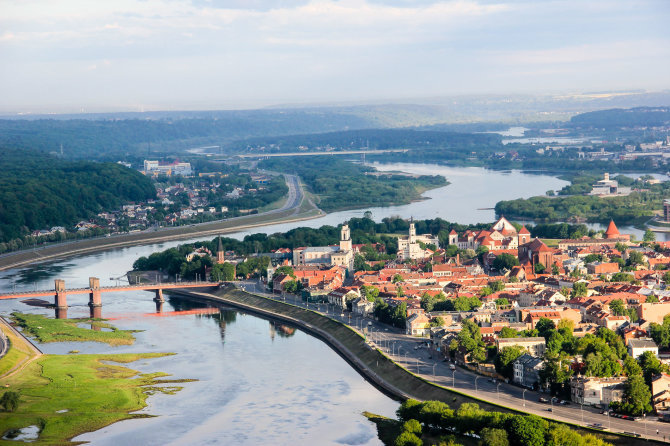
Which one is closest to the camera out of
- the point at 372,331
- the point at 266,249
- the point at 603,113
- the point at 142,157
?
the point at 372,331

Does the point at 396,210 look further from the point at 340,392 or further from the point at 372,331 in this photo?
the point at 340,392

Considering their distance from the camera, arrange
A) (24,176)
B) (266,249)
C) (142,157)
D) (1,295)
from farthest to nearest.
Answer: (142,157) < (24,176) < (266,249) < (1,295)

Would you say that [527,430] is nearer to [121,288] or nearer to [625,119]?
[121,288]

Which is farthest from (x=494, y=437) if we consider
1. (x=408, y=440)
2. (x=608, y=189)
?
(x=608, y=189)

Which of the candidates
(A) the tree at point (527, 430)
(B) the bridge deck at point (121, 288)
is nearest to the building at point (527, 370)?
(A) the tree at point (527, 430)

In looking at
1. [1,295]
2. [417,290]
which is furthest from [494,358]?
[1,295]
